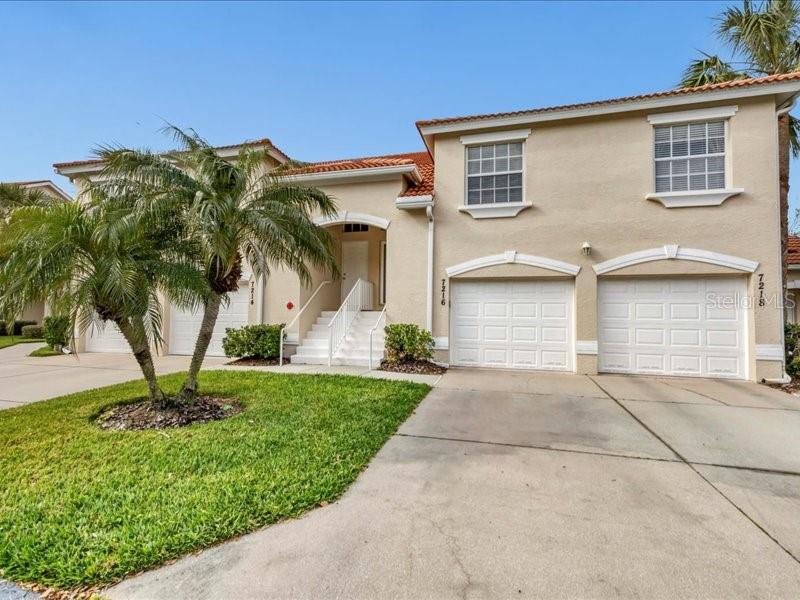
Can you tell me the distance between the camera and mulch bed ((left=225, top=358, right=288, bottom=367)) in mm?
9838

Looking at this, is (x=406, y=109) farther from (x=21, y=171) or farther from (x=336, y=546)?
(x=21, y=171)

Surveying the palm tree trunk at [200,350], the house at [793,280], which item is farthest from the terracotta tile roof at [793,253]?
the palm tree trunk at [200,350]

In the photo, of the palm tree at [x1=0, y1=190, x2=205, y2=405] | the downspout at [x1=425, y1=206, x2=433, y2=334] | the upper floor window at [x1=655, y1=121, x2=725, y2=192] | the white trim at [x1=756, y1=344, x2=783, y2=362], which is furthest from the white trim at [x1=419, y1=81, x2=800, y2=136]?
the palm tree at [x1=0, y1=190, x2=205, y2=405]

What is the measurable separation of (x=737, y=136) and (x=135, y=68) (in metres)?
16.1

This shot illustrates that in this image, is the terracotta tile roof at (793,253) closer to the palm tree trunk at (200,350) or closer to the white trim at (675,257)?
the white trim at (675,257)

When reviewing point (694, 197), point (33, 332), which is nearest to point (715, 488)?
point (694, 197)

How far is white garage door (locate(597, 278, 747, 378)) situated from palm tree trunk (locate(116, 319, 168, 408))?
925 centimetres

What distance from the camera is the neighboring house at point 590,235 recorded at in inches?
323

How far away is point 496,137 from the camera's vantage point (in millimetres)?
9547

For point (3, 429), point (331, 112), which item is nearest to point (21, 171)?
point (331, 112)

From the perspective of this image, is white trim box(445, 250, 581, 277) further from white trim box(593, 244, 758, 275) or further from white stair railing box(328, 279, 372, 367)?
white stair railing box(328, 279, 372, 367)

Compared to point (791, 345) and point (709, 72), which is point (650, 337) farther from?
point (709, 72)

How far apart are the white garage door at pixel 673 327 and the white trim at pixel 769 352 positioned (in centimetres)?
28

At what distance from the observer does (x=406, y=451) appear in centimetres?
422
